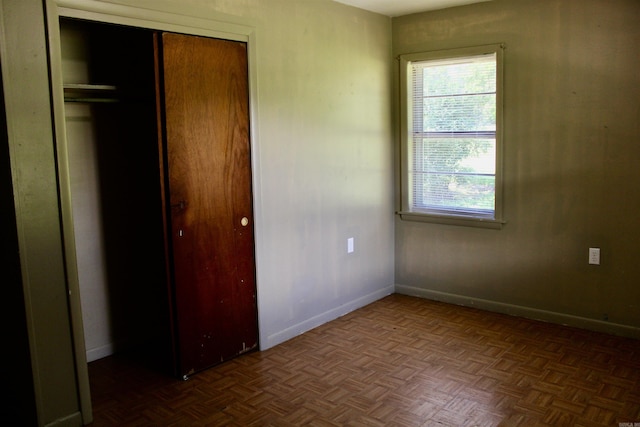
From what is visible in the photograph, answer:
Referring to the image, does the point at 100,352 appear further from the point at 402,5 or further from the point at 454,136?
the point at 402,5

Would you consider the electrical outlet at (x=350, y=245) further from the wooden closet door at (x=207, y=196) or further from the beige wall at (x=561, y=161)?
the wooden closet door at (x=207, y=196)

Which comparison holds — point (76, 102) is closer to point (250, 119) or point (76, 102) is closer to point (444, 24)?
point (250, 119)

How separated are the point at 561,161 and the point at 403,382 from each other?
6.31ft

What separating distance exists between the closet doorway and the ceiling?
1190 mm

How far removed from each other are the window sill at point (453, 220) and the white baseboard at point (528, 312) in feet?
1.91

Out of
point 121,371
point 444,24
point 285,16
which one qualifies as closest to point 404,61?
point 444,24

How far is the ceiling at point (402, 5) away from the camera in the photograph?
13.1 feet

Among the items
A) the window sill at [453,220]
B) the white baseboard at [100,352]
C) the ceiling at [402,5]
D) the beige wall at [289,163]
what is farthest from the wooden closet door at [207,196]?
the window sill at [453,220]

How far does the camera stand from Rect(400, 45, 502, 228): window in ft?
13.5

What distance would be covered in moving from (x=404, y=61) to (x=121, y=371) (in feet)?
10.2

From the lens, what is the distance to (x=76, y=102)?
3.26 meters

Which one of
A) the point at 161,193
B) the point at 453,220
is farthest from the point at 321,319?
the point at 161,193

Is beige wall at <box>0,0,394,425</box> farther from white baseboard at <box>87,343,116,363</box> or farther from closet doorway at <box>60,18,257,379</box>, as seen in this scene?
white baseboard at <box>87,343,116,363</box>

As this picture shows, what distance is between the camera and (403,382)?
10.1 ft
